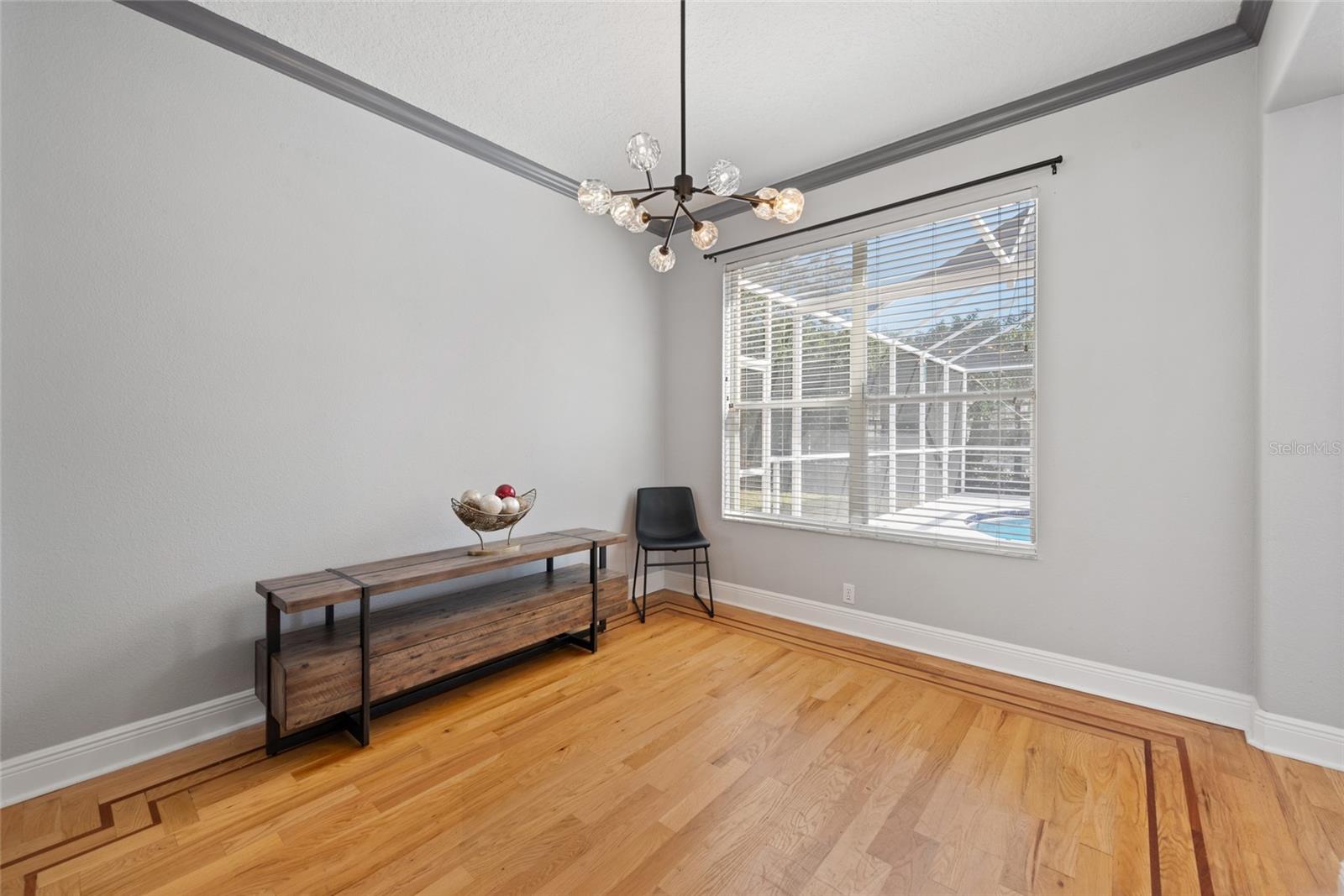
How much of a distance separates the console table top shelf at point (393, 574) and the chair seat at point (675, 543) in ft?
1.76

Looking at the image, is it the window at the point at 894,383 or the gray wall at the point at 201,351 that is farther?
the window at the point at 894,383

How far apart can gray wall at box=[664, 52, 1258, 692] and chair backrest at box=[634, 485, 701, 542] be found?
1670 mm

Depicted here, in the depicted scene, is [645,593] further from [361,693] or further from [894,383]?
[894,383]

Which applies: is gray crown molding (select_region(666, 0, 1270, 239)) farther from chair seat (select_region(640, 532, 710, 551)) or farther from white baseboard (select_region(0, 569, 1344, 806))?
white baseboard (select_region(0, 569, 1344, 806))

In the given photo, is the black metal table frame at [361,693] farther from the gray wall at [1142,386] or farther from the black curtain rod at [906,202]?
the black curtain rod at [906,202]

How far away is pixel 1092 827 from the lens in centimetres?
168

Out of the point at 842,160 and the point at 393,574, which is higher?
the point at 842,160

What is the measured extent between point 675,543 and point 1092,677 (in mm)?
2250

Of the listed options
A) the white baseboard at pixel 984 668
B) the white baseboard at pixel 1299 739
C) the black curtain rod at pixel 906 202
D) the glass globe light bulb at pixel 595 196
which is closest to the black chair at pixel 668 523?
the white baseboard at pixel 984 668

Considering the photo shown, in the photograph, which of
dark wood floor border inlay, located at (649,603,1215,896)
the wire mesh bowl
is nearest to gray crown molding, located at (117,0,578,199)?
the wire mesh bowl

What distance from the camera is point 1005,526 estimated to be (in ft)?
9.16

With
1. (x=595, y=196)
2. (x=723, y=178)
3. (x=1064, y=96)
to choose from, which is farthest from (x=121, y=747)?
(x=1064, y=96)

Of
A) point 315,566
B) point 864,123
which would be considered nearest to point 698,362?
point 864,123

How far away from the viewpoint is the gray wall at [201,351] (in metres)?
1.85
